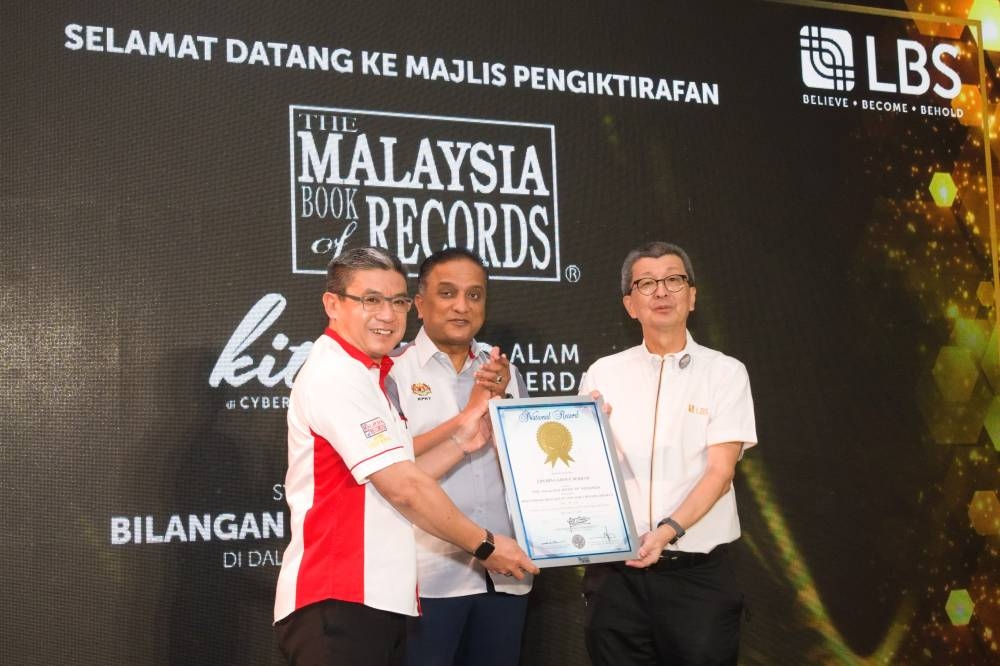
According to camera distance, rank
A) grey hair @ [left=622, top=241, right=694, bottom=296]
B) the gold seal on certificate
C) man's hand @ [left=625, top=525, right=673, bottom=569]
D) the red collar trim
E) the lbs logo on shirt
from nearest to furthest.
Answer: the red collar trim, man's hand @ [left=625, top=525, right=673, bottom=569], the gold seal on certificate, grey hair @ [left=622, top=241, right=694, bottom=296], the lbs logo on shirt

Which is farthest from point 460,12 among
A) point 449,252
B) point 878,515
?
point 878,515

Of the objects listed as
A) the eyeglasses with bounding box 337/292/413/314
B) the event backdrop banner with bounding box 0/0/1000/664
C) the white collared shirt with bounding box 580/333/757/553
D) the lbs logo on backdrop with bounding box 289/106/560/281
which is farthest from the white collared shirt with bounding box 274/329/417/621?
the lbs logo on backdrop with bounding box 289/106/560/281

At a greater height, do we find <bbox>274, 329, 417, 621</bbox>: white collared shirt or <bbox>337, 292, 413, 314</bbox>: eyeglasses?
<bbox>337, 292, 413, 314</bbox>: eyeglasses

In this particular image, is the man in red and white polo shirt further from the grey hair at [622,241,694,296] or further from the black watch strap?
the grey hair at [622,241,694,296]

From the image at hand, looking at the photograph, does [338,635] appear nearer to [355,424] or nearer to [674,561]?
[355,424]

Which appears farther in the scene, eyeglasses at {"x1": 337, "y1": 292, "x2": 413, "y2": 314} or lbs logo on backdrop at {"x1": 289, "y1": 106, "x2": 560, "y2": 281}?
lbs logo on backdrop at {"x1": 289, "y1": 106, "x2": 560, "y2": 281}

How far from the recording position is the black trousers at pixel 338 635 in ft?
7.67

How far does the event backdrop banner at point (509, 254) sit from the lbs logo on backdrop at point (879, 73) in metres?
0.01

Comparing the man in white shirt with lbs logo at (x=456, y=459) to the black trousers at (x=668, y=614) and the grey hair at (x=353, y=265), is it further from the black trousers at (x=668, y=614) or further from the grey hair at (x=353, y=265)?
the grey hair at (x=353, y=265)

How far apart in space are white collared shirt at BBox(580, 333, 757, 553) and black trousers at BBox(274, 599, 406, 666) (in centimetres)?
90

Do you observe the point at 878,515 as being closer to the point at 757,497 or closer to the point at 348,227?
the point at 757,497

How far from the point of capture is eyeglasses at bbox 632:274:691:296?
3.06m

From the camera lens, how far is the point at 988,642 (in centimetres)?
Result: 429

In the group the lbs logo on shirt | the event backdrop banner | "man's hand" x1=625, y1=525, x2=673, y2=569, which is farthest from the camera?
the lbs logo on shirt
